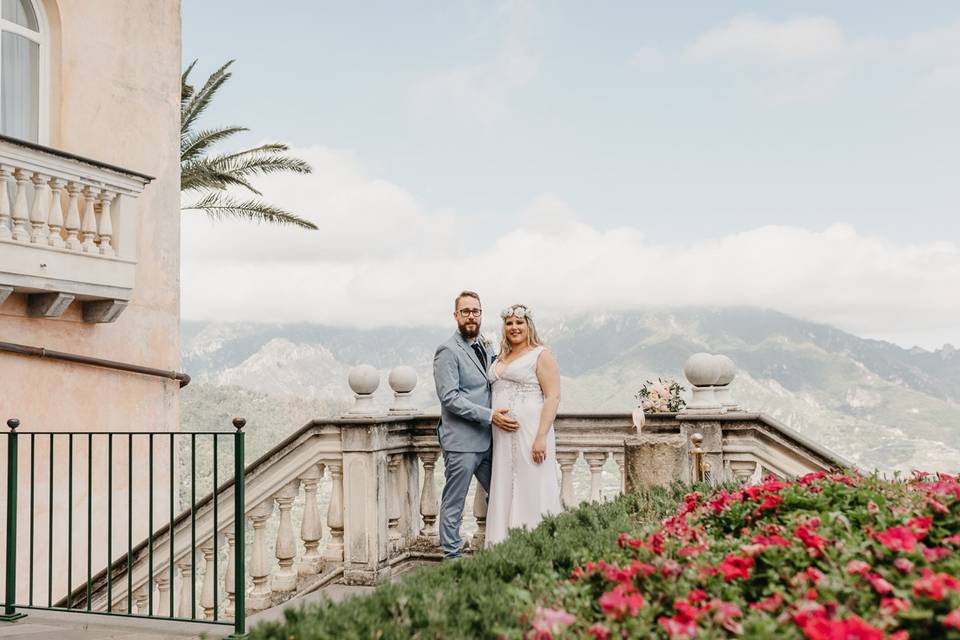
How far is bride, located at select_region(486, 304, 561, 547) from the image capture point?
18.9 feet

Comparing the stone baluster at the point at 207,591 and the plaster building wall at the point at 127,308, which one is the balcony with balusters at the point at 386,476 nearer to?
the stone baluster at the point at 207,591

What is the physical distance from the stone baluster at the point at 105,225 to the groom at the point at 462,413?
421 centimetres

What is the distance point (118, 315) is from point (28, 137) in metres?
2.05

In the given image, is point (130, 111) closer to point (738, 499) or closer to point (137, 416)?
point (137, 416)

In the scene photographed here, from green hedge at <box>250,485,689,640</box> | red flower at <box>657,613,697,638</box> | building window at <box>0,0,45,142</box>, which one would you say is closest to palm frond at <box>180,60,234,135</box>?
building window at <box>0,0,45,142</box>

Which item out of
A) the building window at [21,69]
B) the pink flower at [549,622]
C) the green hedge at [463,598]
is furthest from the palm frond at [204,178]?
the pink flower at [549,622]

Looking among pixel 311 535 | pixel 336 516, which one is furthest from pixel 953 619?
pixel 311 535

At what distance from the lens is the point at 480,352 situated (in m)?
6.12

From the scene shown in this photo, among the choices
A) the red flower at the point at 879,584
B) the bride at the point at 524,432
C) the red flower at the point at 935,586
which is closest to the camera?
the red flower at the point at 935,586

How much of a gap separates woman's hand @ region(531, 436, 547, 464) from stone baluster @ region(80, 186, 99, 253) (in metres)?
5.02

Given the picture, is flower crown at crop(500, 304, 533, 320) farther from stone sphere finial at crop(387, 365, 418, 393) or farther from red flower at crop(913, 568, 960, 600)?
red flower at crop(913, 568, 960, 600)

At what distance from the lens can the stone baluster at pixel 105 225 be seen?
825 cm

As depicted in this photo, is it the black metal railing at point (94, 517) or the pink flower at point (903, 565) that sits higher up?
the pink flower at point (903, 565)

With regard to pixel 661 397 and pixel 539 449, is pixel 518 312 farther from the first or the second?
pixel 661 397
